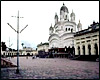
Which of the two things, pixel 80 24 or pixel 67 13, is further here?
pixel 80 24

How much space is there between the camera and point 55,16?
85.6 meters

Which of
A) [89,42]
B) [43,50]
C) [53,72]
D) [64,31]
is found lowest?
[53,72]

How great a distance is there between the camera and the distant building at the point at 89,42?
41781 millimetres

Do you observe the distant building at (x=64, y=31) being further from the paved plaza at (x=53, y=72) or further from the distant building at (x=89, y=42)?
the paved plaza at (x=53, y=72)

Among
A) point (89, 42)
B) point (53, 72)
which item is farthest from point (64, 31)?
point (53, 72)

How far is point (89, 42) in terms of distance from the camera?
4438 cm

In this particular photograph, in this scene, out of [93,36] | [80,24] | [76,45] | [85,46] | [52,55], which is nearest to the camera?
[93,36]

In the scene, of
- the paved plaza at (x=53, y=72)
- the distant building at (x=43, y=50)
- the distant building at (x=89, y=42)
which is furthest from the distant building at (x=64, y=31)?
the paved plaza at (x=53, y=72)

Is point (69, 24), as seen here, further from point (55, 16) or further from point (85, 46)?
point (85, 46)

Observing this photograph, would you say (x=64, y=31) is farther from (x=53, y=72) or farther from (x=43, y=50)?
(x=53, y=72)

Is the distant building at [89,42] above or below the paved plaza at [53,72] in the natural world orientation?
above

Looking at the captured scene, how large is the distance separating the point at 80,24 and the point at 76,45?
3509 centimetres

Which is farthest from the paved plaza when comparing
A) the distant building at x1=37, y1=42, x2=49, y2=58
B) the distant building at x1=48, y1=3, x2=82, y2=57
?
the distant building at x1=37, y1=42, x2=49, y2=58

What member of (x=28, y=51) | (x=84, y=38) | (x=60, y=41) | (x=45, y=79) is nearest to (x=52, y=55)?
(x=60, y=41)
